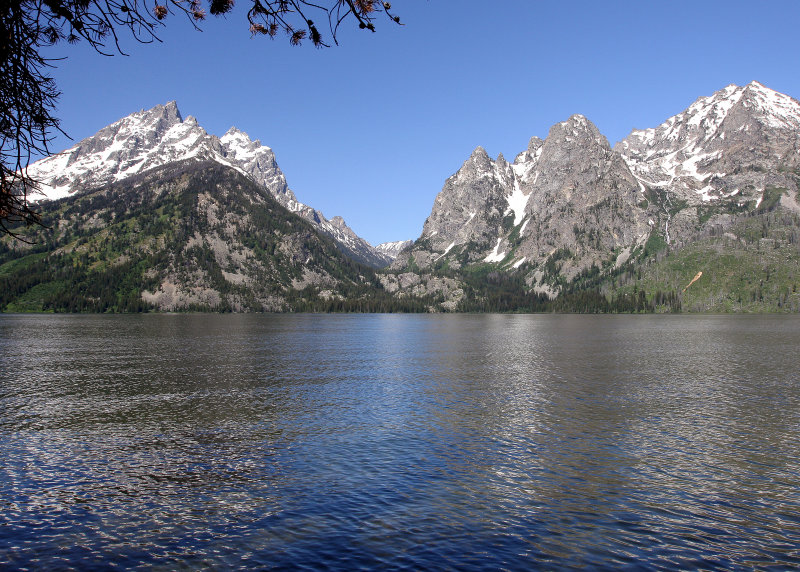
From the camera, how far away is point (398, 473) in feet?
96.8

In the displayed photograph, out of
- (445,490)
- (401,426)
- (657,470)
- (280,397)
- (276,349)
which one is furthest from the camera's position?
(276,349)

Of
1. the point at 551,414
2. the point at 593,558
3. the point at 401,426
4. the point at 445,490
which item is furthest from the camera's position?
the point at 551,414

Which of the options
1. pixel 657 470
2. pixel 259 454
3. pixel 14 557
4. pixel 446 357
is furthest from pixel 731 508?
pixel 446 357

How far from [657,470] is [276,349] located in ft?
290

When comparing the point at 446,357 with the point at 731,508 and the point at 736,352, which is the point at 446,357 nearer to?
the point at 736,352

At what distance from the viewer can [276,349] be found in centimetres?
10806

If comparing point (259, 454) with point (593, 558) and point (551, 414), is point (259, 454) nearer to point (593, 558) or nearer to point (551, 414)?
point (593, 558)

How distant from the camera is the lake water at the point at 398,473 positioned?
20406 millimetres

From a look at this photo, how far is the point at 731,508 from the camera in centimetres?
2461

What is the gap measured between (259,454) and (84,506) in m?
10.8

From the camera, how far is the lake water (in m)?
20.4

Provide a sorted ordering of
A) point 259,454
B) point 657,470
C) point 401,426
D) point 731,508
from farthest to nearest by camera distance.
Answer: point 401,426
point 259,454
point 657,470
point 731,508

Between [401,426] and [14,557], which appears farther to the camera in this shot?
[401,426]

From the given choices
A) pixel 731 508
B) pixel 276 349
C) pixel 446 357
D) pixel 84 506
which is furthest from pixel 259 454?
pixel 276 349
